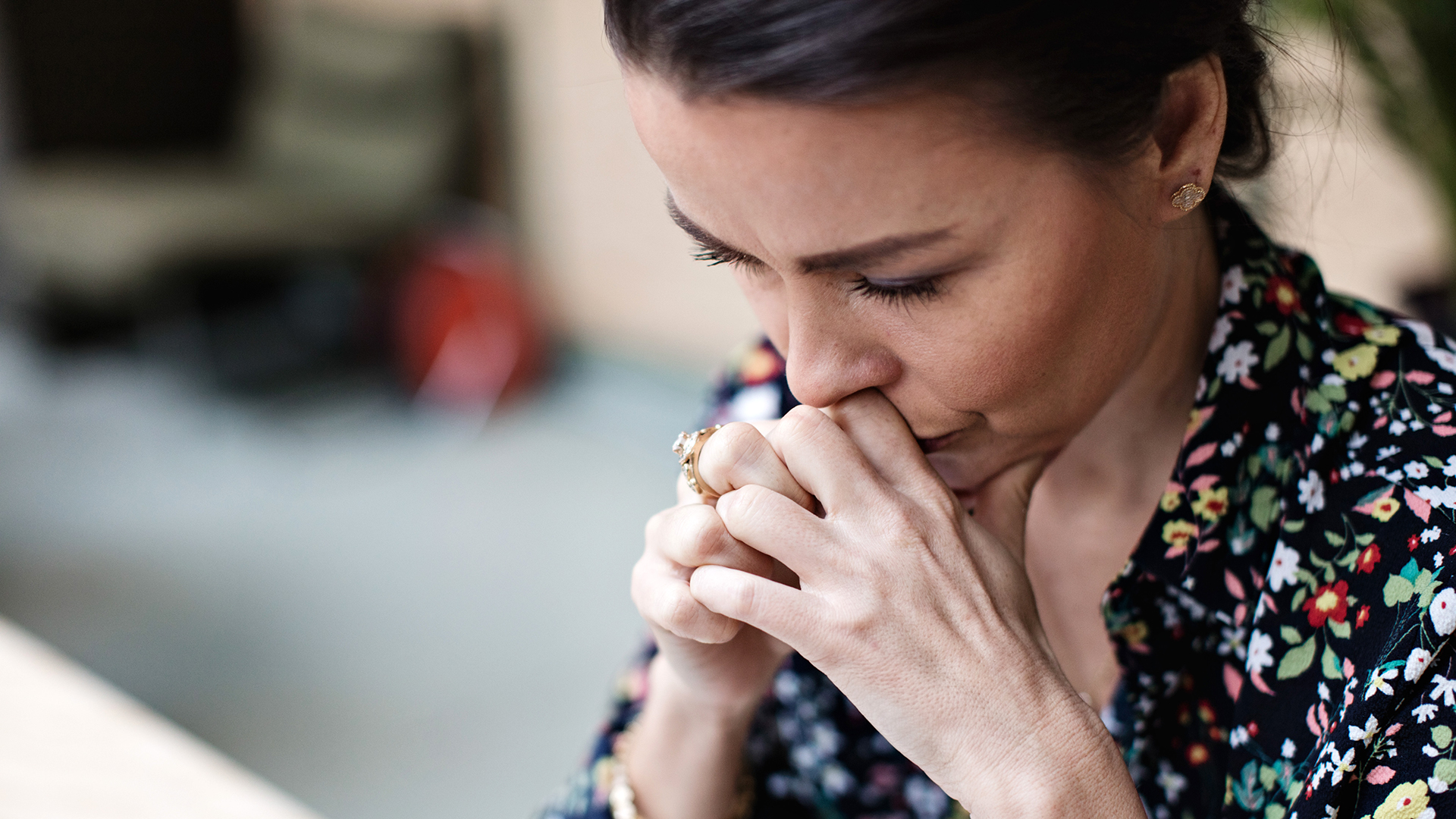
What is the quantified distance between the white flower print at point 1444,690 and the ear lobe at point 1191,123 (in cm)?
35

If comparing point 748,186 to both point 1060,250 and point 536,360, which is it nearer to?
point 1060,250

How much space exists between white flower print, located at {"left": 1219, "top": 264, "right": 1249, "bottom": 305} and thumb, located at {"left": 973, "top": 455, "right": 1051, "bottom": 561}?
0.62 feet

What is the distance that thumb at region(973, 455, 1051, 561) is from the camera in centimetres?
85

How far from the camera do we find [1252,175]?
2.93 ft

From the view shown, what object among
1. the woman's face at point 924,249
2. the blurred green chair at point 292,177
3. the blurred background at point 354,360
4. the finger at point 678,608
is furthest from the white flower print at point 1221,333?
the blurred green chair at point 292,177

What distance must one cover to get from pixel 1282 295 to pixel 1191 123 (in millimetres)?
219

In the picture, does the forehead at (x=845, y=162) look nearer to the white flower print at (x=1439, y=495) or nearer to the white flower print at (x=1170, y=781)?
the white flower print at (x=1439, y=495)

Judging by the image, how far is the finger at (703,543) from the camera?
2.56ft

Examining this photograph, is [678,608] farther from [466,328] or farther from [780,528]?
[466,328]

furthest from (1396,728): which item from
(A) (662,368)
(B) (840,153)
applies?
(A) (662,368)

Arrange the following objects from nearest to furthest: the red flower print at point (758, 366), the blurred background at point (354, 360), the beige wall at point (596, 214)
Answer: the red flower print at point (758, 366), the blurred background at point (354, 360), the beige wall at point (596, 214)

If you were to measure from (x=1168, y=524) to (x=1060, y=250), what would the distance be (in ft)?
0.96

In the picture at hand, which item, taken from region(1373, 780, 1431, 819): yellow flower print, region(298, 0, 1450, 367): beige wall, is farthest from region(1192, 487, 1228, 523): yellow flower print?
region(298, 0, 1450, 367): beige wall

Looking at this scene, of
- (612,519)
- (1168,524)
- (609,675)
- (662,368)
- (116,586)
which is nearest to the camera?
(1168,524)
